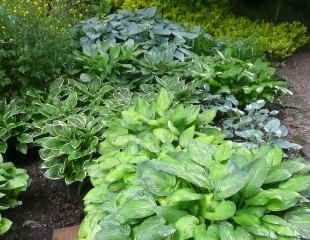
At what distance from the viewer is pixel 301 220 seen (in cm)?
220

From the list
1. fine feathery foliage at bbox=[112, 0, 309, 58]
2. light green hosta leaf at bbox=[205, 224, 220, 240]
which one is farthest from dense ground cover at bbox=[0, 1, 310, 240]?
fine feathery foliage at bbox=[112, 0, 309, 58]

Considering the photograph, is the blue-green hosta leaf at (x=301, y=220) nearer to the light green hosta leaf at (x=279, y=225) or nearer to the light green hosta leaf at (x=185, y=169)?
the light green hosta leaf at (x=279, y=225)

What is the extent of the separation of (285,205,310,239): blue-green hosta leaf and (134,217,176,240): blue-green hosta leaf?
58 cm

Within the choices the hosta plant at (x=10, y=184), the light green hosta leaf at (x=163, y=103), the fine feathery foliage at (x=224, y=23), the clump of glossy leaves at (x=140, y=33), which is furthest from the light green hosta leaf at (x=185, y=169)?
the fine feathery foliage at (x=224, y=23)

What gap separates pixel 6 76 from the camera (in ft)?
13.8

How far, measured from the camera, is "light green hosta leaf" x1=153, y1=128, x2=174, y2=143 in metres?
2.90

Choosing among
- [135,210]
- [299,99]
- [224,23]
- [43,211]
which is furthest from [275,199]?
[224,23]

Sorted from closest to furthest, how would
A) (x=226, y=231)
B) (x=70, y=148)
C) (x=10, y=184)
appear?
(x=226, y=231) < (x=10, y=184) < (x=70, y=148)

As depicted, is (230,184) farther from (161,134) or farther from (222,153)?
(161,134)

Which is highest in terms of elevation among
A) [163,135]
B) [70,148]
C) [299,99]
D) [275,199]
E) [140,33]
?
[275,199]

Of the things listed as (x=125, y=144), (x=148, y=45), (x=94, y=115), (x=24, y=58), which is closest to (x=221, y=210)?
(x=125, y=144)

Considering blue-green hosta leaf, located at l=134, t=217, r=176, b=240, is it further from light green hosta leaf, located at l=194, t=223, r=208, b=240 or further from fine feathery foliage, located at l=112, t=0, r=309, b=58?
fine feathery foliage, located at l=112, t=0, r=309, b=58

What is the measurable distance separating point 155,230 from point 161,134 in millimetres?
928

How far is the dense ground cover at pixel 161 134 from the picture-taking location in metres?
2.20
